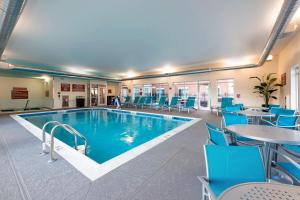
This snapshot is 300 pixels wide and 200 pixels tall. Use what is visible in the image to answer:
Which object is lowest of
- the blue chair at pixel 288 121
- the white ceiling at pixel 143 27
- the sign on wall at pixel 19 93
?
the blue chair at pixel 288 121

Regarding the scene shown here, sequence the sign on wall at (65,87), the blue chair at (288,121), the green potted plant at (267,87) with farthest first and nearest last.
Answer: the sign on wall at (65,87) < the green potted plant at (267,87) < the blue chair at (288,121)

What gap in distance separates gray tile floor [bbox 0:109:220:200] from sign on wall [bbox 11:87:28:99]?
11.1 meters

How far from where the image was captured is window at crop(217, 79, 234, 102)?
8.57m

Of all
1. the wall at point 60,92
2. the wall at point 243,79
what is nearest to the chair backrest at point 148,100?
the wall at point 243,79

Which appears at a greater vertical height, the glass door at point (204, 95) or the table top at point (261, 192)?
the glass door at point (204, 95)

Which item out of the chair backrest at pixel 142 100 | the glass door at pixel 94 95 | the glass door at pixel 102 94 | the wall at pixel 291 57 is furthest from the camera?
the glass door at pixel 102 94

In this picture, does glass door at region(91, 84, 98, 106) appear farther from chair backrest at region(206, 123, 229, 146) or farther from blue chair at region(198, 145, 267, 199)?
blue chair at region(198, 145, 267, 199)

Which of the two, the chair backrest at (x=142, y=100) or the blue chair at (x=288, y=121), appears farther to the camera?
the chair backrest at (x=142, y=100)

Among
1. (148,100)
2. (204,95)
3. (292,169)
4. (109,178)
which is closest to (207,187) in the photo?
(292,169)

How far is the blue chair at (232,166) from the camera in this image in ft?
3.65

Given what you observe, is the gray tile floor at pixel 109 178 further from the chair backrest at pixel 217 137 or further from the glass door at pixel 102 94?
the glass door at pixel 102 94

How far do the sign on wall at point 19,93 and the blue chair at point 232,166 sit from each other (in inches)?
558

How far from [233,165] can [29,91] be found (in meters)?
14.6

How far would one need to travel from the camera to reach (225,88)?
8.77 metres
